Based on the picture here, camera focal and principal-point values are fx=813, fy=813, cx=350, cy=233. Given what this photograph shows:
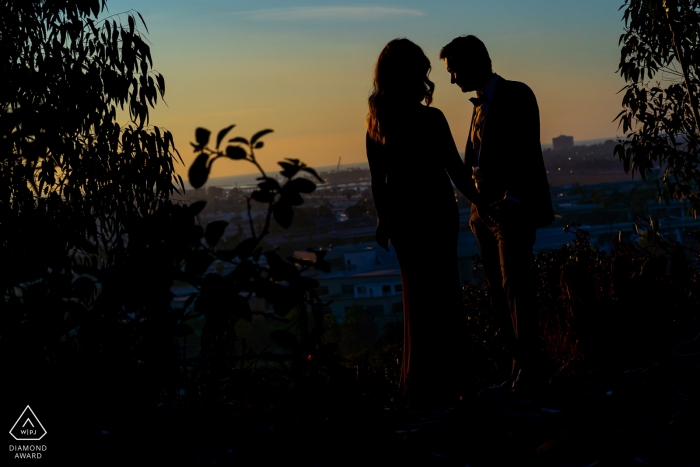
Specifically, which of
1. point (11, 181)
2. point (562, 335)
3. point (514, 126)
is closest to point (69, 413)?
point (514, 126)

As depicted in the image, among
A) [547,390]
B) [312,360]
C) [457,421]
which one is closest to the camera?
[312,360]

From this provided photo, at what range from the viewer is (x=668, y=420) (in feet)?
8.05

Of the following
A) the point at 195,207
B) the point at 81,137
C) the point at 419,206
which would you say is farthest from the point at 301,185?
the point at 81,137

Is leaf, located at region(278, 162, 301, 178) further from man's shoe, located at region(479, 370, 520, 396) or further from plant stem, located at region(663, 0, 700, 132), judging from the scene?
plant stem, located at region(663, 0, 700, 132)

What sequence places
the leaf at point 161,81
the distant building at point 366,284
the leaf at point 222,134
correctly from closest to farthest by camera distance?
1. the leaf at point 222,134
2. the leaf at point 161,81
3. the distant building at point 366,284

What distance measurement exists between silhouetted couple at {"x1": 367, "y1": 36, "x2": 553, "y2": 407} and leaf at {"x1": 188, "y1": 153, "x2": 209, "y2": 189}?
61.5 inches

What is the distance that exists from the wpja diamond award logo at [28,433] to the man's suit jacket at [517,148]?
75.6 inches

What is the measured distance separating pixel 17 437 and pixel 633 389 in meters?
2.03

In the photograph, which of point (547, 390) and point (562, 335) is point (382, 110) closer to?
point (547, 390)

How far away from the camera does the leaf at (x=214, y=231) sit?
2021 millimetres

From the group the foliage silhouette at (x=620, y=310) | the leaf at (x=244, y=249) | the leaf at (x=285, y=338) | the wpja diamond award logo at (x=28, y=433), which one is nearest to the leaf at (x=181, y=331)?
the leaf at (x=285, y=338)

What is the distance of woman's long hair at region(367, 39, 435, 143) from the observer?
131 inches

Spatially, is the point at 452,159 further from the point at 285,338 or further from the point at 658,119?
the point at 658,119

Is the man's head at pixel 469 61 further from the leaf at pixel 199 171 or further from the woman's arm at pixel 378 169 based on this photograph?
the leaf at pixel 199 171
